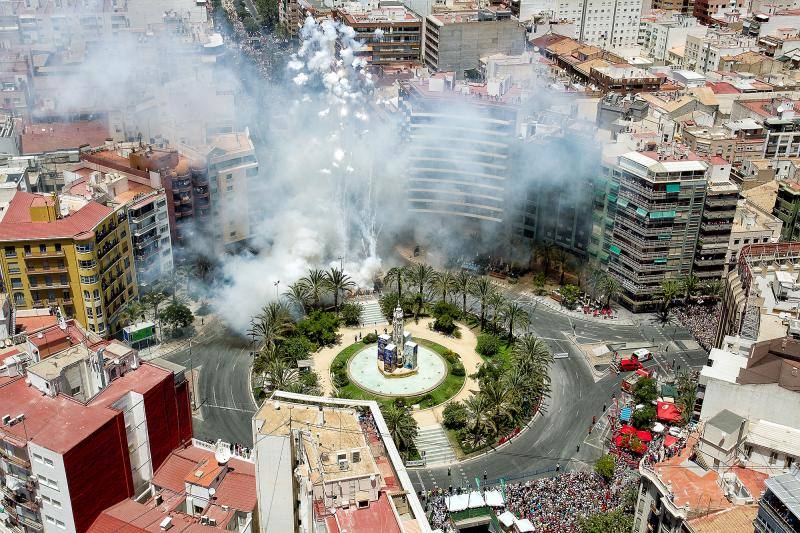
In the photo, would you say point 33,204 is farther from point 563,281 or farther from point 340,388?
point 563,281

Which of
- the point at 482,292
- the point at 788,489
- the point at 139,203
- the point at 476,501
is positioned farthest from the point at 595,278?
the point at 788,489

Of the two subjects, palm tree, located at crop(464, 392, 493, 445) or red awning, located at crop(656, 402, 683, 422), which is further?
red awning, located at crop(656, 402, 683, 422)

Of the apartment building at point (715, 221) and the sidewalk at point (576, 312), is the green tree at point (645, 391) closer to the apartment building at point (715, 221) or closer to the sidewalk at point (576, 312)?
the sidewalk at point (576, 312)

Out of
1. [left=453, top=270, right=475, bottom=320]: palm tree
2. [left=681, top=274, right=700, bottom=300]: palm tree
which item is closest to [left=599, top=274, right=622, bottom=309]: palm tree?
[left=681, top=274, right=700, bottom=300]: palm tree

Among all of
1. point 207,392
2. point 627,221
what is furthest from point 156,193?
point 627,221

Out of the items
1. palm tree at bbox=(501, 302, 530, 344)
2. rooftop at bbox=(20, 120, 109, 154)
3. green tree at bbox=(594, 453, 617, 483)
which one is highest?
rooftop at bbox=(20, 120, 109, 154)

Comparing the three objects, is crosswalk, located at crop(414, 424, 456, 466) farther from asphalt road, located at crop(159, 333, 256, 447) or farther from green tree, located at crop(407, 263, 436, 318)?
green tree, located at crop(407, 263, 436, 318)
